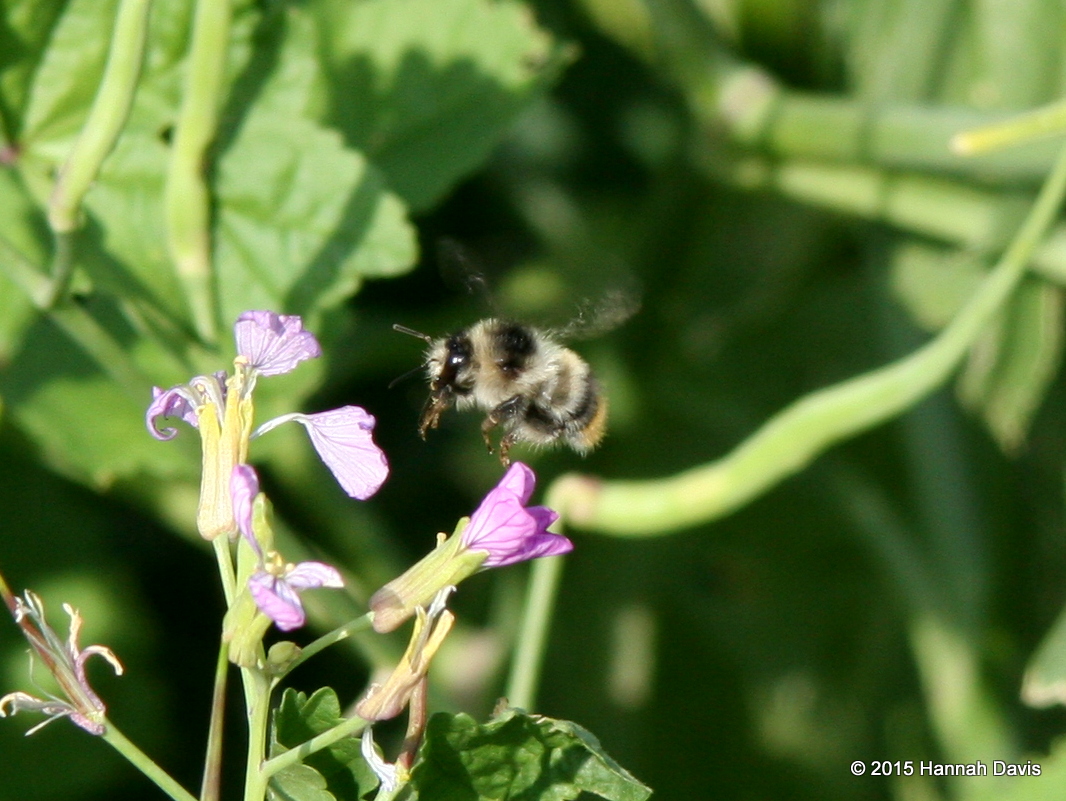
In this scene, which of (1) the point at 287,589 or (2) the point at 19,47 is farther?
(2) the point at 19,47

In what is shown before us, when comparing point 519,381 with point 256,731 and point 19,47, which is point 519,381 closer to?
point 19,47

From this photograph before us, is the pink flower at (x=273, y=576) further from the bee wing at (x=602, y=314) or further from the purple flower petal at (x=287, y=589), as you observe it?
the bee wing at (x=602, y=314)

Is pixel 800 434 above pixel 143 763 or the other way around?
the other way around

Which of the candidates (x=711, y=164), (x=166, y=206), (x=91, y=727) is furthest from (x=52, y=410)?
(x=711, y=164)

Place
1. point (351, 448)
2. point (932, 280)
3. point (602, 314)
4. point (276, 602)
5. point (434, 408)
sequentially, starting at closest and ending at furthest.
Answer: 1. point (276, 602)
2. point (351, 448)
3. point (434, 408)
4. point (602, 314)
5. point (932, 280)

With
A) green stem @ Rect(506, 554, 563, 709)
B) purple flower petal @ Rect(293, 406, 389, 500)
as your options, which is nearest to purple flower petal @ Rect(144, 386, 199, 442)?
purple flower petal @ Rect(293, 406, 389, 500)

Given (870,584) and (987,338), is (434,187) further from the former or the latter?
(870,584)

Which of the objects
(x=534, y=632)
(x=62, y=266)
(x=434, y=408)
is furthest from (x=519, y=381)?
(x=62, y=266)
